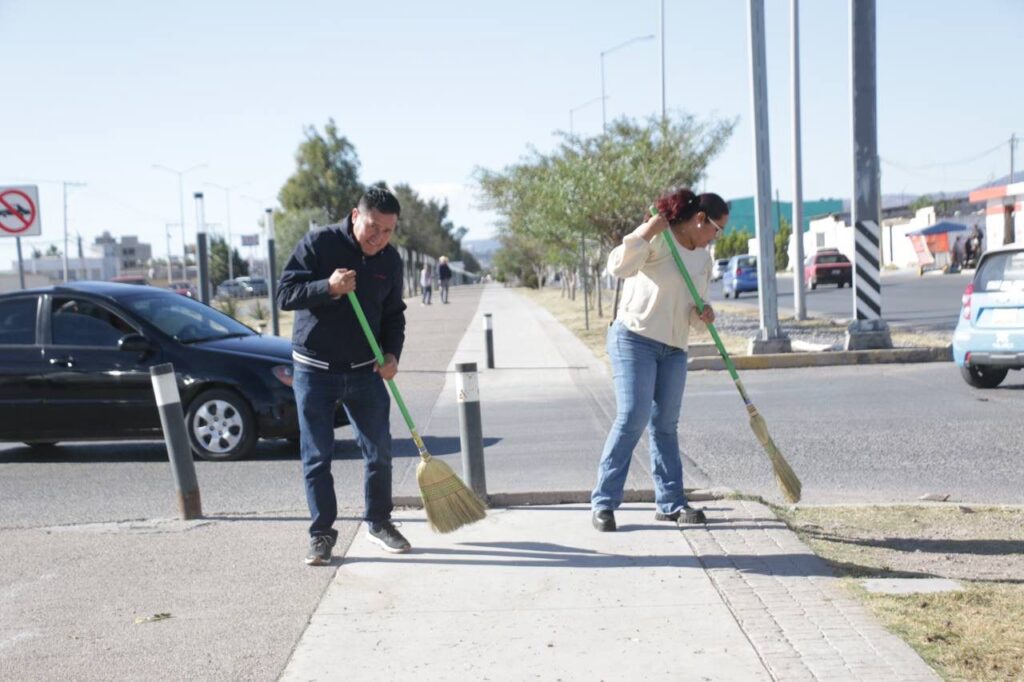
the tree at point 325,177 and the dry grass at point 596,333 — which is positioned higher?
the tree at point 325,177

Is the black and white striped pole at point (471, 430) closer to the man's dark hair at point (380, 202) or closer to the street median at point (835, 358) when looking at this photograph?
the man's dark hair at point (380, 202)

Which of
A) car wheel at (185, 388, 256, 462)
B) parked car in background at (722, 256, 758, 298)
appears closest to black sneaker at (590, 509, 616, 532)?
car wheel at (185, 388, 256, 462)

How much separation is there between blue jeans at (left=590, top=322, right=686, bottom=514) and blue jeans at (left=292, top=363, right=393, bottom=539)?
1.19 m

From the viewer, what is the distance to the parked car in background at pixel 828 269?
48.6 m

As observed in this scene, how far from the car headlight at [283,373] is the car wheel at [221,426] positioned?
336 millimetres

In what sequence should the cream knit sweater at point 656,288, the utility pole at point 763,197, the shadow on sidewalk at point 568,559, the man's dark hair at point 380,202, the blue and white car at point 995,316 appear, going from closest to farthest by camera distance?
1. the shadow on sidewalk at point 568,559
2. the man's dark hair at point 380,202
3. the cream knit sweater at point 656,288
4. the blue and white car at point 995,316
5. the utility pole at point 763,197

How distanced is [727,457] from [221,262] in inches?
4368

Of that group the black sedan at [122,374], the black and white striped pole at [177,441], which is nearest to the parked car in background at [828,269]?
the black sedan at [122,374]

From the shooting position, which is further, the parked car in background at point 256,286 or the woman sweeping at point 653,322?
the parked car in background at point 256,286

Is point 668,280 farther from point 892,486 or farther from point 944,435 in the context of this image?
point 944,435

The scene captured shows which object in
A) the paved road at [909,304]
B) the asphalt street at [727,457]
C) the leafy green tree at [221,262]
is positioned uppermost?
the leafy green tree at [221,262]

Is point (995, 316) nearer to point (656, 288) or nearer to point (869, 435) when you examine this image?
point (869, 435)

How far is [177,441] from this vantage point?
7.44 metres

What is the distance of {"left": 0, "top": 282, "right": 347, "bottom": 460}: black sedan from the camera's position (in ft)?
33.1
